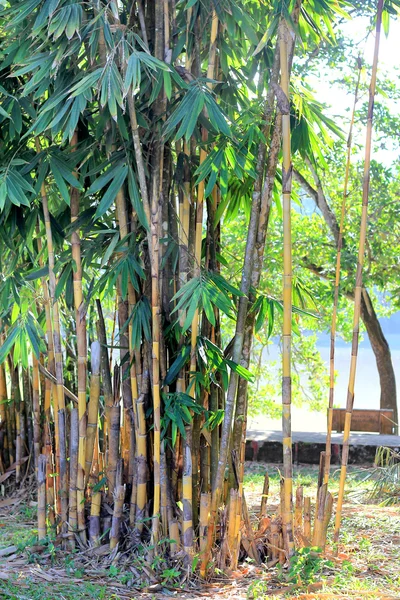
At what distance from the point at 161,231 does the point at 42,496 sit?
1.36 metres

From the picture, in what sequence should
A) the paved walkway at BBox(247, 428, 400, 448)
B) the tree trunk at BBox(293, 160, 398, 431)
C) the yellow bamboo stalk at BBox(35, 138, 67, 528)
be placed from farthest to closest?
the tree trunk at BBox(293, 160, 398, 431), the paved walkway at BBox(247, 428, 400, 448), the yellow bamboo stalk at BBox(35, 138, 67, 528)

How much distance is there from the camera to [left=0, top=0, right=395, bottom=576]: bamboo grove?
309 cm

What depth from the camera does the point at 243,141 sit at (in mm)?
3283

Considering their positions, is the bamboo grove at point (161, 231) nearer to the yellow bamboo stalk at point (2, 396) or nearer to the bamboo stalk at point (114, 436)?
the bamboo stalk at point (114, 436)

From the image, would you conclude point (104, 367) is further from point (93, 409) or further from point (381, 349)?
point (381, 349)

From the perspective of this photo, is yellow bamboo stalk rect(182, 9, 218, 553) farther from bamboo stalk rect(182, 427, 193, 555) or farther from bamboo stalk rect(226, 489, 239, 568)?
bamboo stalk rect(226, 489, 239, 568)

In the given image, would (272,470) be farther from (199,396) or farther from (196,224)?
(196,224)

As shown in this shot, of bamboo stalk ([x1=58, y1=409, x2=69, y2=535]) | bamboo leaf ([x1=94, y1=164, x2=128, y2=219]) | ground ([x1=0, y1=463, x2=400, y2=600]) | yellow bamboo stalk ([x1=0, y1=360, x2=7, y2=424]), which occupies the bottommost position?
ground ([x1=0, y1=463, x2=400, y2=600])

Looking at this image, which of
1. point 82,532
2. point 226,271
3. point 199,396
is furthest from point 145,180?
point 226,271

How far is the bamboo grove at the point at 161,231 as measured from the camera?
3.09m

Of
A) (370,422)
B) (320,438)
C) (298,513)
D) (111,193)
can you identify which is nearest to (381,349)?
(370,422)

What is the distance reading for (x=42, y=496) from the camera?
3615 mm

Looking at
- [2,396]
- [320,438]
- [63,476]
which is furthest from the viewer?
[320,438]

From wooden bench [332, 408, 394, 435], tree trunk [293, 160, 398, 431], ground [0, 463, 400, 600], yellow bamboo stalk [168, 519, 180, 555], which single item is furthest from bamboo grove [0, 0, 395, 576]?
tree trunk [293, 160, 398, 431]
